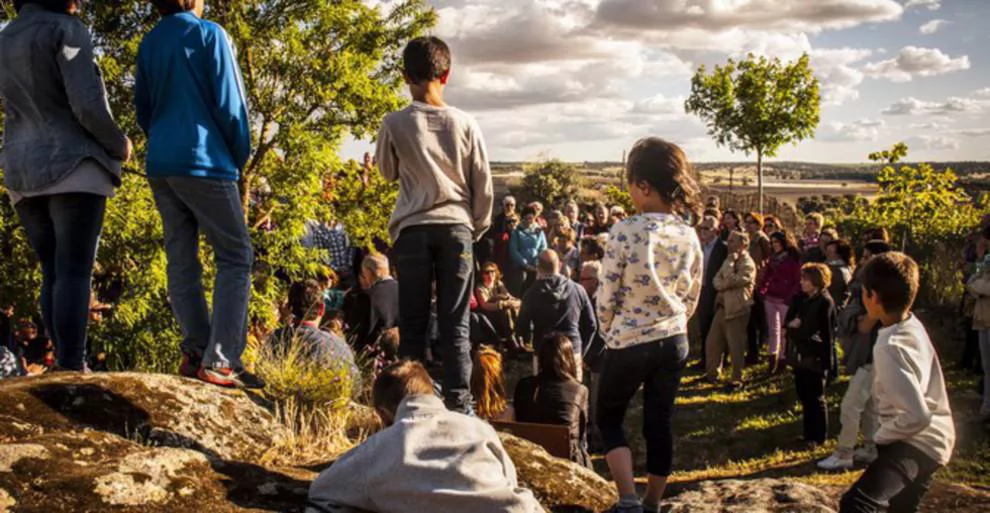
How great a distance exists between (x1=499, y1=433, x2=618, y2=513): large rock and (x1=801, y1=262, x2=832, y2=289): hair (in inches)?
192

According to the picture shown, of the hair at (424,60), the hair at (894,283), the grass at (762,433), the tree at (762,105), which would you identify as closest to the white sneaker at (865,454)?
the grass at (762,433)

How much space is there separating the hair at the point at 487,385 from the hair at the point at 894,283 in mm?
3420

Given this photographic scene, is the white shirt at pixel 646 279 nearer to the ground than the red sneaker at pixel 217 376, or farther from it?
farther from it

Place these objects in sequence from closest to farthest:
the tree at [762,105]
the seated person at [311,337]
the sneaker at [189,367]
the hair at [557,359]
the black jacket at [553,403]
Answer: the sneaker at [189,367] → the seated person at [311,337] → the black jacket at [553,403] → the hair at [557,359] → the tree at [762,105]

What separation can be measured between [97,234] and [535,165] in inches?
1338

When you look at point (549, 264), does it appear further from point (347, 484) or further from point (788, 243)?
point (347, 484)

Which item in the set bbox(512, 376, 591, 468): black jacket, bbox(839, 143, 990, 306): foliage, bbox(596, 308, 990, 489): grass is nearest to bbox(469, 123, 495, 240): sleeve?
bbox(512, 376, 591, 468): black jacket

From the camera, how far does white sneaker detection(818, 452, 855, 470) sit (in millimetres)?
7281

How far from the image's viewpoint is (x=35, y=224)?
12.7ft

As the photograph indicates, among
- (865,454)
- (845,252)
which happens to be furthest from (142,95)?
(845,252)

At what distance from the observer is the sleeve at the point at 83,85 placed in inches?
141

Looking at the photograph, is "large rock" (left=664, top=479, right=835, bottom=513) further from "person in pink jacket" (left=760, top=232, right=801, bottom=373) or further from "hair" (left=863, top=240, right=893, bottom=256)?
"person in pink jacket" (left=760, top=232, right=801, bottom=373)

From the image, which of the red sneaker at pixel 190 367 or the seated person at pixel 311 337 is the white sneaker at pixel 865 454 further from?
the red sneaker at pixel 190 367

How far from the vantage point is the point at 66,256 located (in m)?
3.74
